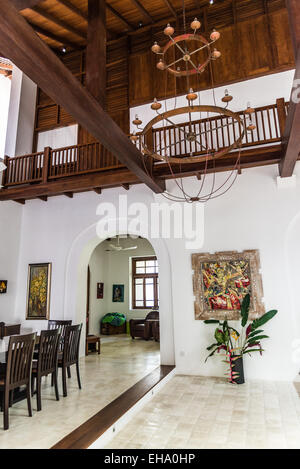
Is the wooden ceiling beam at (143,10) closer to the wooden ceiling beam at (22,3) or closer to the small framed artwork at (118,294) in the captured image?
the wooden ceiling beam at (22,3)

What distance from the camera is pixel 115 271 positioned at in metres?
12.3

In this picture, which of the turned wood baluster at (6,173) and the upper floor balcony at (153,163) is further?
the turned wood baluster at (6,173)

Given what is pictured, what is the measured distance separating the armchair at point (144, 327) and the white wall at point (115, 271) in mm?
1374

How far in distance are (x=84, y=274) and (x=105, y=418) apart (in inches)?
178

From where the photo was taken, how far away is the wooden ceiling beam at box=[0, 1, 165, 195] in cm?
241

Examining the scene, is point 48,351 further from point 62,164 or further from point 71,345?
point 62,164

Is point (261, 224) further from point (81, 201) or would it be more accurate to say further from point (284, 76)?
point (81, 201)

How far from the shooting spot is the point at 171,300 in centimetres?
645

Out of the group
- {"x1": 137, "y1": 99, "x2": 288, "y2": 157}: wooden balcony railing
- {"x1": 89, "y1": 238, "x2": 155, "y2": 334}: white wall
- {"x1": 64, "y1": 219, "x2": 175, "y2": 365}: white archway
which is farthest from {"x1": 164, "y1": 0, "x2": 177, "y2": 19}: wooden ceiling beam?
{"x1": 89, "y1": 238, "x2": 155, "y2": 334}: white wall

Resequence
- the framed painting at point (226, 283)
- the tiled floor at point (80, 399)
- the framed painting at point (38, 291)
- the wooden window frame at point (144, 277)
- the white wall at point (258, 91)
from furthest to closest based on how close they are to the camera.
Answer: the wooden window frame at point (144, 277) → the framed painting at point (38, 291) → the white wall at point (258, 91) → the framed painting at point (226, 283) → the tiled floor at point (80, 399)

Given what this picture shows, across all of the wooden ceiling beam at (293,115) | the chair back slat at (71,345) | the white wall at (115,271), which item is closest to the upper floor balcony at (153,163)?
the wooden ceiling beam at (293,115)

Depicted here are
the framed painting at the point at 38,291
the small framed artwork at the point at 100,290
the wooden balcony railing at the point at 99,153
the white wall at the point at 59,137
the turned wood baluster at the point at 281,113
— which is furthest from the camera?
the small framed artwork at the point at 100,290

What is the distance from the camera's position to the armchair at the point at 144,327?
9.91 metres

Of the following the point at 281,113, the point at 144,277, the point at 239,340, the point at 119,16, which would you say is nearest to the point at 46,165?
the point at 119,16
